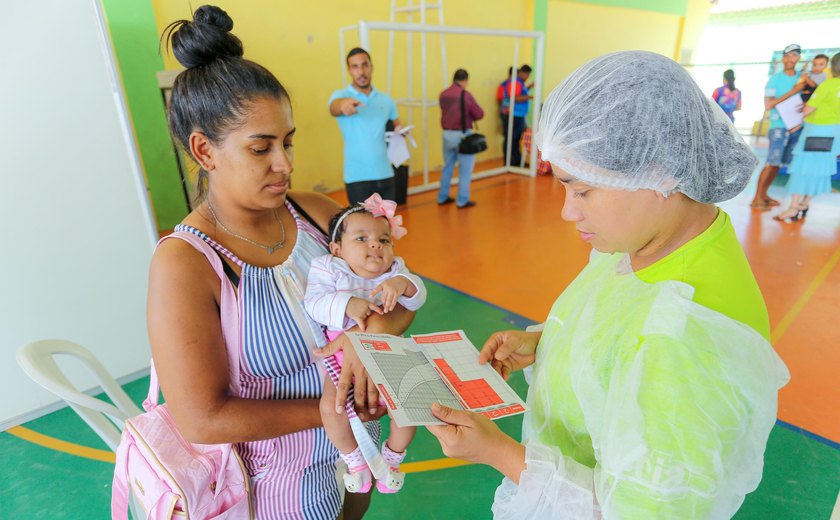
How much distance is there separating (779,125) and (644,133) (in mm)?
7180

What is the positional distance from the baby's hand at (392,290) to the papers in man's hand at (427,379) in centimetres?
15

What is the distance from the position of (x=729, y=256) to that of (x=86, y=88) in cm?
304

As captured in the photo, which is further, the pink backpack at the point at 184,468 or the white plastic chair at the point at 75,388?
the white plastic chair at the point at 75,388

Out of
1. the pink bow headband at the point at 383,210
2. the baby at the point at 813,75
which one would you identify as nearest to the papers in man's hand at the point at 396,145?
the pink bow headband at the point at 383,210

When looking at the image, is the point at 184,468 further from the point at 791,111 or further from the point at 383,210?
the point at 791,111

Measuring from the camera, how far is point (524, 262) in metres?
4.83

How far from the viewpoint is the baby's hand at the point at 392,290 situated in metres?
1.47

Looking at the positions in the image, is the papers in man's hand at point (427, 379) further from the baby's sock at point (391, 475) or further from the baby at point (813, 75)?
the baby at point (813, 75)

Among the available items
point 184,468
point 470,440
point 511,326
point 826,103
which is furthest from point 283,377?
point 826,103

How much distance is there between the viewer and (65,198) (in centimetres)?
256

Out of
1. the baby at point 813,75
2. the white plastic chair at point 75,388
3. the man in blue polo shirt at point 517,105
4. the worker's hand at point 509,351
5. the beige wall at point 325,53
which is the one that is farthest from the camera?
the man in blue polo shirt at point 517,105

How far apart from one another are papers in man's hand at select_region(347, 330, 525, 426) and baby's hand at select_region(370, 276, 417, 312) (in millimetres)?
146

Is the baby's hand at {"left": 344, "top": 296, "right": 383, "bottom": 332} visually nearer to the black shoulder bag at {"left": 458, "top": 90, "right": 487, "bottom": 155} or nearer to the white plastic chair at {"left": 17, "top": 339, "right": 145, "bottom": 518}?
the white plastic chair at {"left": 17, "top": 339, "right": 145, "bottom": 518}

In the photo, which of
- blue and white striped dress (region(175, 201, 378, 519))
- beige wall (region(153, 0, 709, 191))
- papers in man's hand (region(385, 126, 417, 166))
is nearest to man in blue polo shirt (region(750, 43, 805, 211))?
beige wall (region(153, 0, 709, 191))
